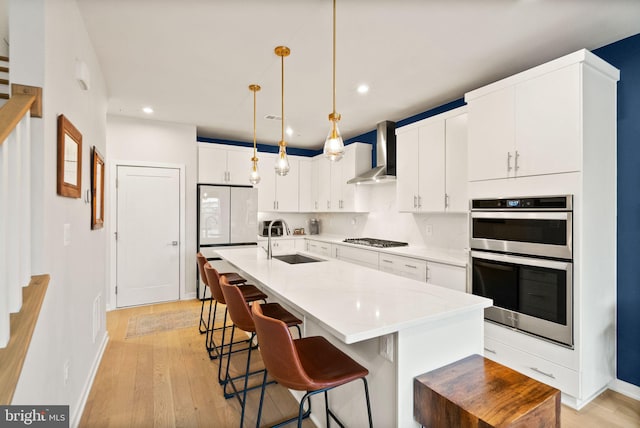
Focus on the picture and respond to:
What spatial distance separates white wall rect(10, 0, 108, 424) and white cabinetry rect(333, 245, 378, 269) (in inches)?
116

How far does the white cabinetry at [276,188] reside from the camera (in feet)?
18.3

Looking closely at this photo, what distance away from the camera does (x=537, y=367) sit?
2328 mm

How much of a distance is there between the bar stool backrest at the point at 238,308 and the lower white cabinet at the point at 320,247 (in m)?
3.18

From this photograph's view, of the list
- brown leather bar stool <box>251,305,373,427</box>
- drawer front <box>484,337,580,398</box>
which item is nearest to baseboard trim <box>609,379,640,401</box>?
drawer front <box>484,337,580,398</box>

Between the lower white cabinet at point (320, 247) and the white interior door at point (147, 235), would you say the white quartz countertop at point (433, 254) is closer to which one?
the lower white cabinet at point (320, 247)

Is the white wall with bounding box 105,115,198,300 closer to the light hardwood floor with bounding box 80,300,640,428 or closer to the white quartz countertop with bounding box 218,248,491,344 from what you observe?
the light hardwood floor with bounding box 80,300,640,428

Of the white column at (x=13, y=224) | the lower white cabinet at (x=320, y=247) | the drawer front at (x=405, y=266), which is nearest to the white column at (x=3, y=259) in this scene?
the white column at (x=13, y=224)

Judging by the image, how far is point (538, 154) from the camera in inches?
92.1

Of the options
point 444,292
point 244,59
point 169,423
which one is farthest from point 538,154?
point 169,423

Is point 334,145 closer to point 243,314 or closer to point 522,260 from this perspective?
point 243,314

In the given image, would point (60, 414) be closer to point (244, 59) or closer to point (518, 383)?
point (518, 383)

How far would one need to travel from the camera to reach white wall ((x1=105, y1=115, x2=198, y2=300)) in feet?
14.1

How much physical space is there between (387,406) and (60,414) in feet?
5.15

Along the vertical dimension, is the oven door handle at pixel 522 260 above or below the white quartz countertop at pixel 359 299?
above
